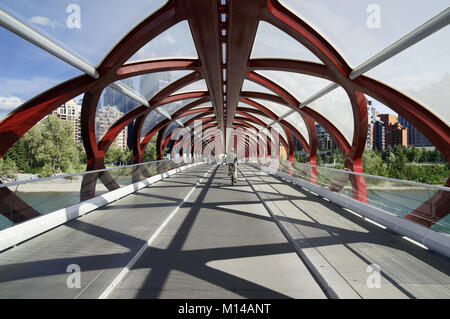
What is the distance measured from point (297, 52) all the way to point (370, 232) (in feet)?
23.1

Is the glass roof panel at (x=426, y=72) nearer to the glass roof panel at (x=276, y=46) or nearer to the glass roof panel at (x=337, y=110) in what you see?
the glass roof panel at (x=276, y=46)

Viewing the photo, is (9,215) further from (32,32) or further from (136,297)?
(32,32)

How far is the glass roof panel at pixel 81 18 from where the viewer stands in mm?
5973

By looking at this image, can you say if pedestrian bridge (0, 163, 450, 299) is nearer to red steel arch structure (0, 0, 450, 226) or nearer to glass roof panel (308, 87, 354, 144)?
red steel arch structure (0, 0, 450, 226)

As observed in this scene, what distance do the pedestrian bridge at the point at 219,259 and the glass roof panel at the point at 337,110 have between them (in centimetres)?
835

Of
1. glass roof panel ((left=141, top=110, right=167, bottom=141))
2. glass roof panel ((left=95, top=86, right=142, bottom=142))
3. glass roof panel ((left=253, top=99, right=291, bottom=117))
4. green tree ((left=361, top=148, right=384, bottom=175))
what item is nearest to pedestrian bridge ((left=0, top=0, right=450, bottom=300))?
glass roof panel ((left=95, top=86, right=142, bottom=142))

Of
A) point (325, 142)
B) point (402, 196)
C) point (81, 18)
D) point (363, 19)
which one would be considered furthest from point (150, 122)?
point (325, 142)

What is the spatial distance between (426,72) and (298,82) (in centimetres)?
596

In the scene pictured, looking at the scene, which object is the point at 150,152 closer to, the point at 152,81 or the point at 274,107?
the point at 274,107

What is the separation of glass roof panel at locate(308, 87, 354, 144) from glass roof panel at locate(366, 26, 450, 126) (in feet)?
15.2

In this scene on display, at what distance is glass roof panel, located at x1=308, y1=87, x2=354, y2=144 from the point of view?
1276cm

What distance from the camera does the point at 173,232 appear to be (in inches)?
195

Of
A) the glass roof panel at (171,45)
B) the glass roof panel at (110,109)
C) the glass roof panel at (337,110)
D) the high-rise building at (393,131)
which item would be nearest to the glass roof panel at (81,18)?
the glass roof panel at (171,45)
